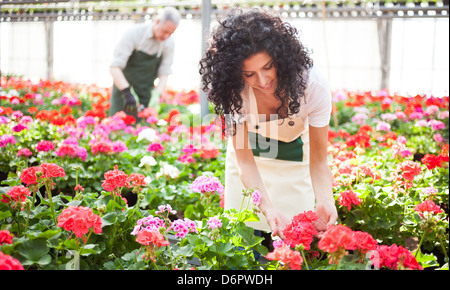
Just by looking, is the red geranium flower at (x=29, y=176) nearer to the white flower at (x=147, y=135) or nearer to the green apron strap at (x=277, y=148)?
the green apron strap at (x=277, y=148)

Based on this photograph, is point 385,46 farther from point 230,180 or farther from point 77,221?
point 77,221

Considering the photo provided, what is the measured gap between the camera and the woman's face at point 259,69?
4.57 ft

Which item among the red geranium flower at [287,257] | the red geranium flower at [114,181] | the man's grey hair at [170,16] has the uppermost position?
the man's grey hair at [170,16]

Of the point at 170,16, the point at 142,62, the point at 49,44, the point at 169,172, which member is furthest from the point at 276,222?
the point at 49,44

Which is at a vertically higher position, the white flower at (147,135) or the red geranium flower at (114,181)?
the red geranium flower at (114,181)

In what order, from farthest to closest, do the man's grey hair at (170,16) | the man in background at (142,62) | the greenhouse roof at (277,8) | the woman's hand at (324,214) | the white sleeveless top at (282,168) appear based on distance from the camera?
the greenhouse roof at (277,8) < the man in background at (142,62) < the man's grey hair at (170,16) < the white sleeveless top at (282,168) < the woman's hand at (324,214)

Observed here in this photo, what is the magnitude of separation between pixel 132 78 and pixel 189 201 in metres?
1.94

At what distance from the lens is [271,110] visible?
1.70m

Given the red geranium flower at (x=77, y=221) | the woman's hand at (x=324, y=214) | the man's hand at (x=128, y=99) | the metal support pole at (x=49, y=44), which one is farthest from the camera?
the metal support pole at (x=49, y=44)

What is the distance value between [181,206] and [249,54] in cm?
154

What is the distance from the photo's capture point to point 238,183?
184 centimetres

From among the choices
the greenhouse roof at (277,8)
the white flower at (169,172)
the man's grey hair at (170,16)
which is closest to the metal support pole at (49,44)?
the greenhouse roof at (277,8)
